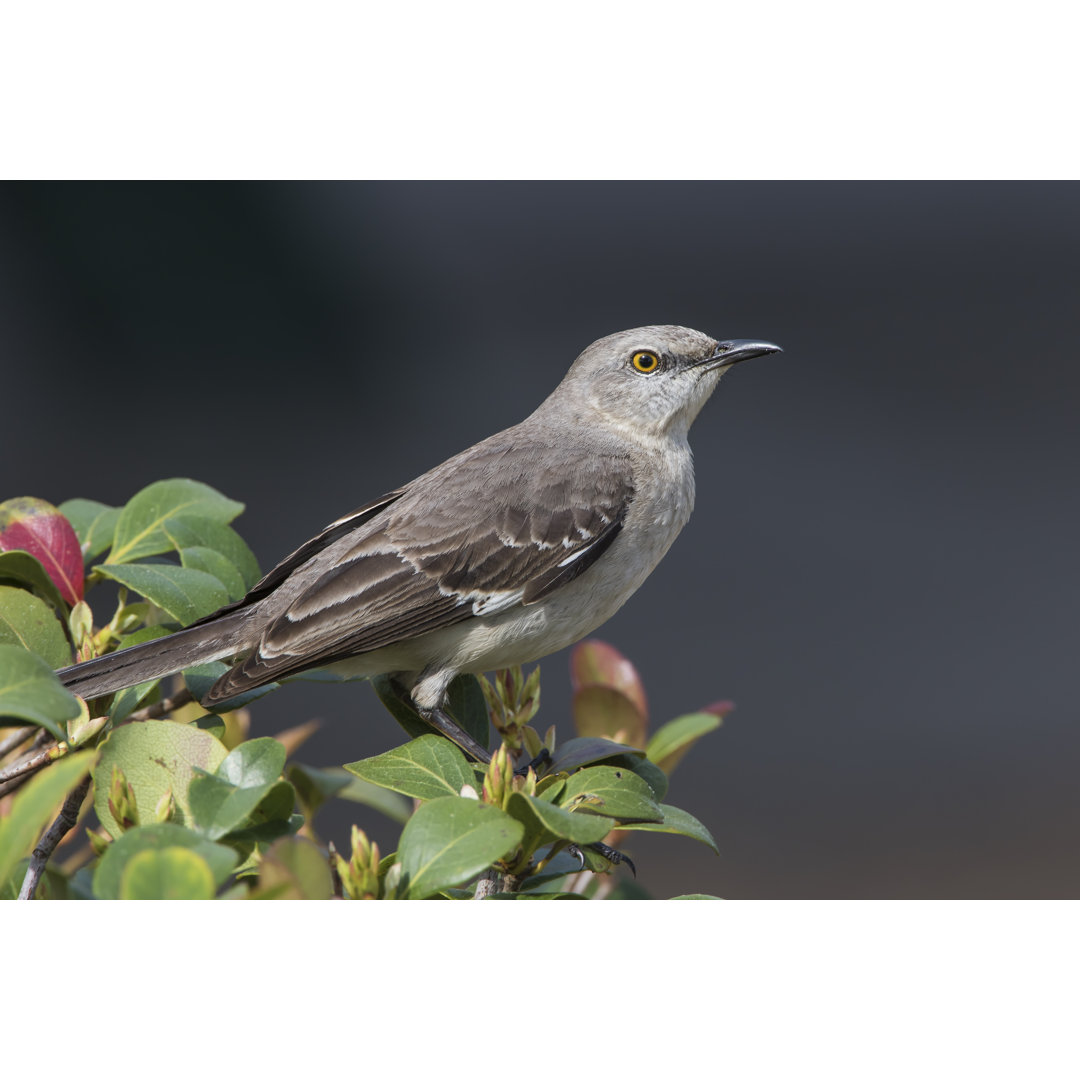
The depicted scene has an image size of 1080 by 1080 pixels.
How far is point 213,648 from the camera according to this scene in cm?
203

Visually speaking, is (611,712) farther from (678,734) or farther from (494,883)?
(494,883)

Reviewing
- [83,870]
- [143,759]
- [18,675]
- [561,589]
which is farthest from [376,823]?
[18,675]

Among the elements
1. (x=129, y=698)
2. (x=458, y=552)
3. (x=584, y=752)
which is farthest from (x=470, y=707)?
(x=129, y=698)

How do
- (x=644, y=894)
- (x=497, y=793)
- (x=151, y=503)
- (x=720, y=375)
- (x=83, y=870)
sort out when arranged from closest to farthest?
(x=497, y=793) < (x=83, y=870) < (x=644, y=894) < (x=151, y=503) < (x=720, y=375)

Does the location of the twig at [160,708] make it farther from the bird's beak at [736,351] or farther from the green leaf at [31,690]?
the bird's beak at [736,351]

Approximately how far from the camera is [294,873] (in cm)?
115

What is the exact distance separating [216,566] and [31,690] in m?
0.95

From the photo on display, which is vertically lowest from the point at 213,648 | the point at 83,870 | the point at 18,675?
the point at 83,870

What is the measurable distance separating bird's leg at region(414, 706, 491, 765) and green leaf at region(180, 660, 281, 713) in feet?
1.26

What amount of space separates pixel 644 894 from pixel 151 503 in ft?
4.49

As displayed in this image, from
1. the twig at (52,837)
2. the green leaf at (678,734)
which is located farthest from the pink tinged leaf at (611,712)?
the twig at (52,837)

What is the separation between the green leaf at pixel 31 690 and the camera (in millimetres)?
1119

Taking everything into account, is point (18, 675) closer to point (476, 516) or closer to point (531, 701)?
point (531, 701)

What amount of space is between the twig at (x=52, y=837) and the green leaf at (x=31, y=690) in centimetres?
41
